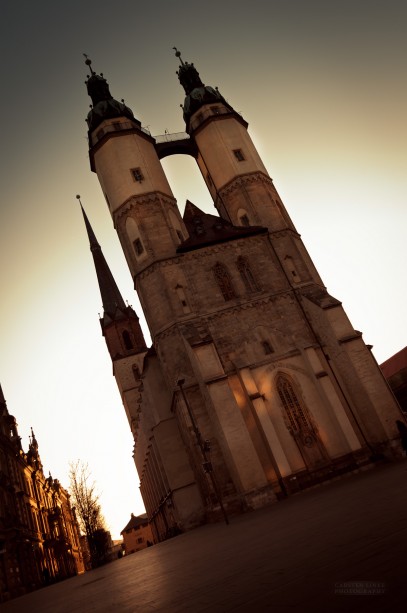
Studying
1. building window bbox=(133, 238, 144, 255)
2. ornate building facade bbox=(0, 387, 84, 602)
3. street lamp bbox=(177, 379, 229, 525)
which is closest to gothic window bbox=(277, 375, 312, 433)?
street lamp bbox=(177, 379, 229, 525)

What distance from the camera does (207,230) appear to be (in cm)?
2727

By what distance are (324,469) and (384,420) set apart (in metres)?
3.55

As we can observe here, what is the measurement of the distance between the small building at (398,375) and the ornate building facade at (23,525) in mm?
31595

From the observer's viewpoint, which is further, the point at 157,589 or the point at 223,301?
the point at 223,301

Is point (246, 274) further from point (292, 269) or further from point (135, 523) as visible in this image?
point (135, 523)

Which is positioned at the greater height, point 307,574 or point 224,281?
point 224,281

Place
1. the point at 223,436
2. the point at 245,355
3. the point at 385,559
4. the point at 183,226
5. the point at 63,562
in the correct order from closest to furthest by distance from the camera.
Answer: the point at 385,559, the point at 223,436, the point at 245,355, the point at 183,226, the point at 63,562

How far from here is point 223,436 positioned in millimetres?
19516

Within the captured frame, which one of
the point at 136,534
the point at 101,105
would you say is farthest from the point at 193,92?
the point at 136,534

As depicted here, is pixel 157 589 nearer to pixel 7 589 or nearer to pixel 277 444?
pixel 277 444

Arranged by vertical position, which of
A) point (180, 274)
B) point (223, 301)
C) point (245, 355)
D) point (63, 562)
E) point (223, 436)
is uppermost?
point (180, 274)

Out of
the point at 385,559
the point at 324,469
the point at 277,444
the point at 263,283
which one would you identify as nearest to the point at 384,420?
the point at 324,469

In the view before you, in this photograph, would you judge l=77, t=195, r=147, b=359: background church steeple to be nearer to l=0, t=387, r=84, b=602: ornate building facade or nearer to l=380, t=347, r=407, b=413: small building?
l=0, t=387, r=84, b=602: ornate building facade

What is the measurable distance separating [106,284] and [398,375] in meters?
33.6
